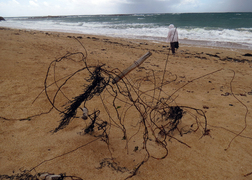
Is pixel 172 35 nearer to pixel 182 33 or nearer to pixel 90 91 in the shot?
pixel 90 91

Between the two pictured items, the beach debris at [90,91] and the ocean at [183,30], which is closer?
the beach debris at [90,91]

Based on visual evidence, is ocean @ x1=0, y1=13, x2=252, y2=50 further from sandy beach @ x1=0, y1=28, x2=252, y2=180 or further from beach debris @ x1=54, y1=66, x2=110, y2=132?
beach debris @ x1=54, y1=66, x2=110, y2=132

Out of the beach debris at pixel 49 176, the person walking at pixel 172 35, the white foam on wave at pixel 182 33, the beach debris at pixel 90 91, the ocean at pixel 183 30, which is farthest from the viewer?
the white foam on wave at pixel 182 33

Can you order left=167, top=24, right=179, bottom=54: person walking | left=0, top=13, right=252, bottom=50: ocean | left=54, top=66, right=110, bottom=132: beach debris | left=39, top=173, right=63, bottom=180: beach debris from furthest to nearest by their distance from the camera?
left=0, top=13, right=252, bottom=50: ocean → left=167, top=24, right=179, bottom=54: person walking → left=54, top=66, right=110, bottom=132: beach debris → left=39, top=173, right=63, bottom=180: beach debris

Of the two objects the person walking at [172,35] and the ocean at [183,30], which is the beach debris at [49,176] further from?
the ocean at [183,30]

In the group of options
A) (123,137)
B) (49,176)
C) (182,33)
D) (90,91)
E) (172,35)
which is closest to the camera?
(49,176)

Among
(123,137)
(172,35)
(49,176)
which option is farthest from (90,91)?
(172,35)

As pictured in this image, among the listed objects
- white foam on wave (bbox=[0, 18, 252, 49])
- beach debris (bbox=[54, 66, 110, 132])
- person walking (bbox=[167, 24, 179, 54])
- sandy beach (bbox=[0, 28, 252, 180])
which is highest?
white foam on wave (bbox=[0, 18, 252, 49])

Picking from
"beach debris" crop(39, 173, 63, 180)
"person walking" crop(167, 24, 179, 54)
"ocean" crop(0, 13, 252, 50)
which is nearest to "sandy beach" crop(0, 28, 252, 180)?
"beach debris" crop(39, 173, 63, 180)

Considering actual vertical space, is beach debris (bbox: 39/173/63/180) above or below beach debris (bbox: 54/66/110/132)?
below

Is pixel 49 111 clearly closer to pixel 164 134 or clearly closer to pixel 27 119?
pixel 27 119

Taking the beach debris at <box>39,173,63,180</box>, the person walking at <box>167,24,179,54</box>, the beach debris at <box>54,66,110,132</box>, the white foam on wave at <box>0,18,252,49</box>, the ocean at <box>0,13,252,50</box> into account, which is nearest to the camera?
the beach debris at <box>39,173,63,180</box>

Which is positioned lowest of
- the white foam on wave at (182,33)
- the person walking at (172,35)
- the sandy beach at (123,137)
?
the sandy beach at (123,137)

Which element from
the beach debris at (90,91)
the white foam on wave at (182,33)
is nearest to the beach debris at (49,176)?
the beach debris at (90,91)
